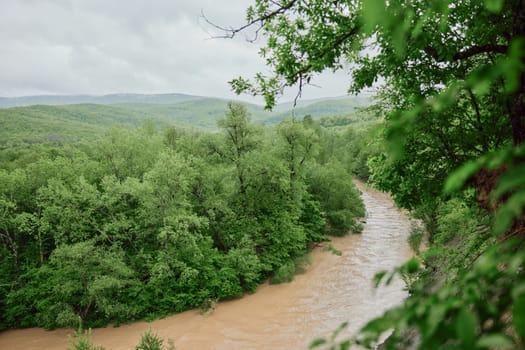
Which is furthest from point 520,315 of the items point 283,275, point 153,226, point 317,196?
point 317,196

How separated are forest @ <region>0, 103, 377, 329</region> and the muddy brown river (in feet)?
2.40

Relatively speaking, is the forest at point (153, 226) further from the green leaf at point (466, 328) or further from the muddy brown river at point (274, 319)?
the green leaf at point (466, 328)

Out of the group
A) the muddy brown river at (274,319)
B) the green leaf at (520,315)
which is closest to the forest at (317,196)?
the green leaf at (520,315)

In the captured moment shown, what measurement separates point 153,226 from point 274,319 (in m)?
9.15

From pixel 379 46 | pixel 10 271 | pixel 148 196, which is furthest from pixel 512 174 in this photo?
pixel 10 271

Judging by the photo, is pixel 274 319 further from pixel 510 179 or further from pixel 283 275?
pixel 510 179

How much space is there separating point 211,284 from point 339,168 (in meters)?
16.7

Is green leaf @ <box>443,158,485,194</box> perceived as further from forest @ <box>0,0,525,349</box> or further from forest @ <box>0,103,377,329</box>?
forest @ <box>0,103,377,329</box>

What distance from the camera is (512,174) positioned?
2.68ft

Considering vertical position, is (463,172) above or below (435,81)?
below

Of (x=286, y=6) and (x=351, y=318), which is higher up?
(x=286, y=6)

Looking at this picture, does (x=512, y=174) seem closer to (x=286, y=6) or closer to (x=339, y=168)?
(x=286, y=6)

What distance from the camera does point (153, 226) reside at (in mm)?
18844

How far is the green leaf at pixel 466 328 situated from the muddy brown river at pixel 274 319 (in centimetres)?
1212
